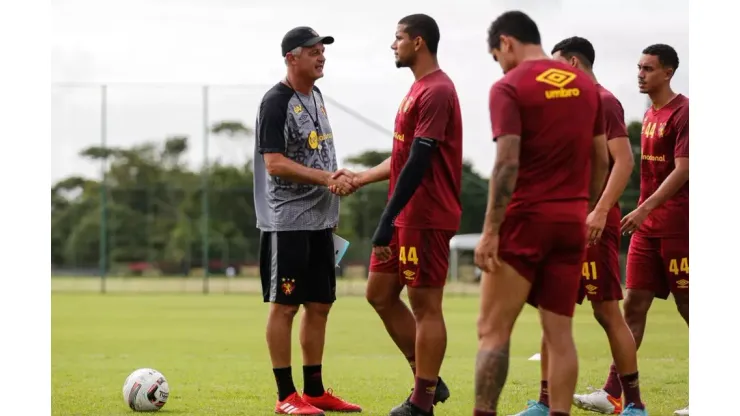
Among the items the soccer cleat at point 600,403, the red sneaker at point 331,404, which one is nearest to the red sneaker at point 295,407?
the red sneaker at point 331,404

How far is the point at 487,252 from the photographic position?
5582 millimetres

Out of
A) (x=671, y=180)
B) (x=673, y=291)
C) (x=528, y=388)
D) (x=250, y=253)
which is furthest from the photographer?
(x=250, y=253)

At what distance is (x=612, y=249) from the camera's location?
7.16 m

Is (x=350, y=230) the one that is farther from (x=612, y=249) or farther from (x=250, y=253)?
(x=612, y=249)

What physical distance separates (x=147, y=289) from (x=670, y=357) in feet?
82.4

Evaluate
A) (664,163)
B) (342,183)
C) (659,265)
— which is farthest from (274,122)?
(659,265)

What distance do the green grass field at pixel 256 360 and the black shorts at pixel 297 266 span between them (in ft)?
2.71

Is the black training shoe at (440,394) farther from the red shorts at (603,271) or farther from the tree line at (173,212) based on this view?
the tree line at (173,212)

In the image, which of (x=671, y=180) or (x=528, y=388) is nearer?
(x=671, y=180)

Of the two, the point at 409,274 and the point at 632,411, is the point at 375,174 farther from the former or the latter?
the point at 632,411

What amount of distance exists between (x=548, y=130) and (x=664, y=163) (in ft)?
7.91

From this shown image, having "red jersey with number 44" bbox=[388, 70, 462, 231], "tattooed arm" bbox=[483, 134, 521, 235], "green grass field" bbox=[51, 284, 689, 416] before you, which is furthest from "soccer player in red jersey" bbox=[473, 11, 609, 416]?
"green grass field" bbox=[51, 284, 689, 416]

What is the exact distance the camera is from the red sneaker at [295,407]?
285 inches

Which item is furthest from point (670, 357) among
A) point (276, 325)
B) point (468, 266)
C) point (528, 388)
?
point (468, 266)
